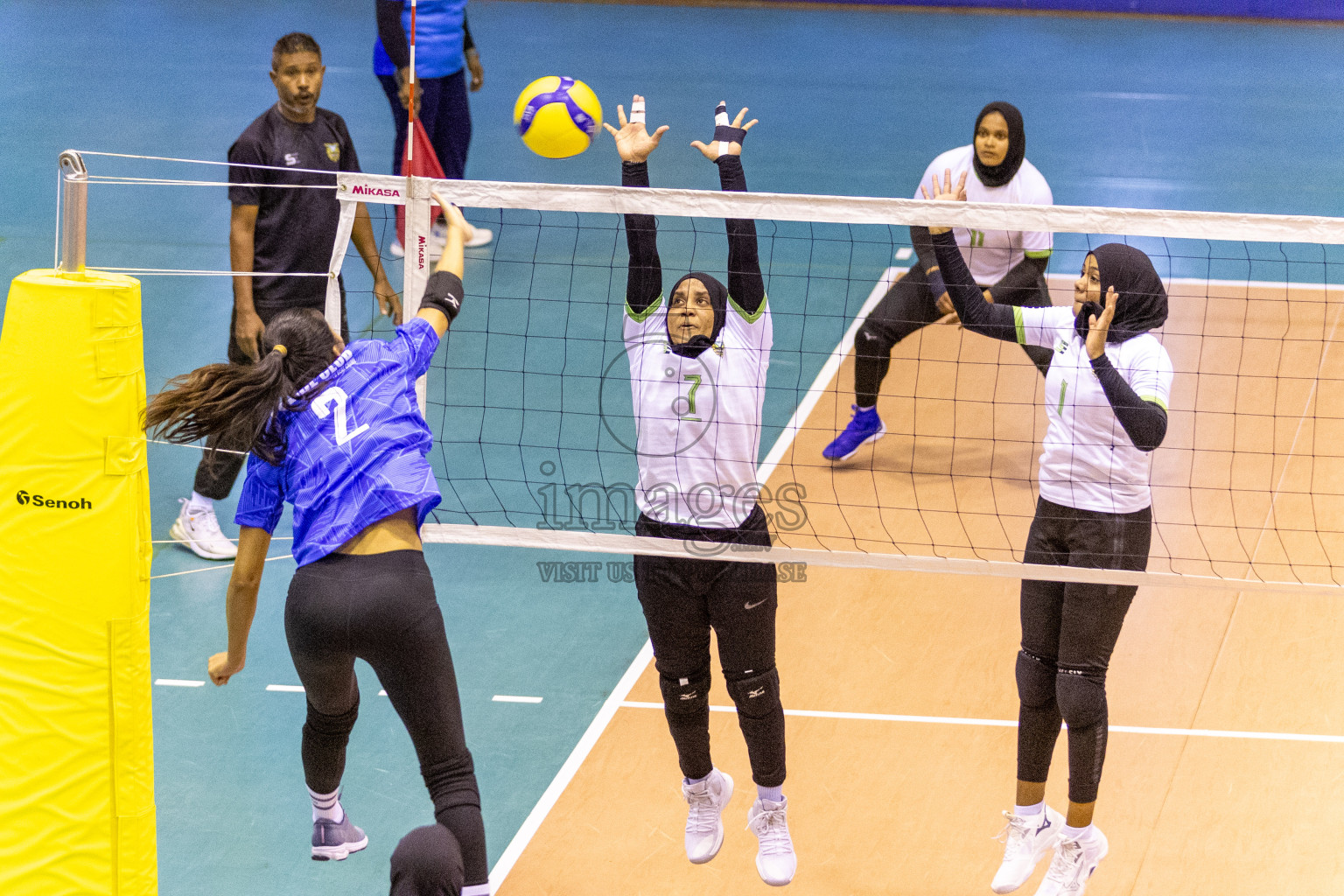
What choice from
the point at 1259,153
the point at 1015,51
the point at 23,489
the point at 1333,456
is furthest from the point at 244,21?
the point at 23,489

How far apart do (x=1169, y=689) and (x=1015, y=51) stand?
11728 millimetres

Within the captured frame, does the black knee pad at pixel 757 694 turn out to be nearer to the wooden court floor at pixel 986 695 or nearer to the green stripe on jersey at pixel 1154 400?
the wooden court floor at pixel 986 695

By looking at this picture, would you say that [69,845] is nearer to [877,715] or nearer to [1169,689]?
[877,715]

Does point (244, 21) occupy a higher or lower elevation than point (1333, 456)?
higher

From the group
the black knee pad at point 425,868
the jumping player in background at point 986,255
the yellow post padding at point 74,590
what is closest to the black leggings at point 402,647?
the yellow post padding at point 74,590

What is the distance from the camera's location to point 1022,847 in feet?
13.5

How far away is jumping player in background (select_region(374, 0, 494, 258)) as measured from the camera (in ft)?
27.7

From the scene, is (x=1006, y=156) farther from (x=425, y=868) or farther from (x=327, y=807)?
(x=425, y=868)

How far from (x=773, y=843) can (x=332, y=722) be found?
1.41 m

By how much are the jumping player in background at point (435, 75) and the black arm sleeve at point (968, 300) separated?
496 cm

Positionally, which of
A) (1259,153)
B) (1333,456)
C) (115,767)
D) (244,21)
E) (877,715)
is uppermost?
(244,21)

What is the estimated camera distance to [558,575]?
19.5 feet

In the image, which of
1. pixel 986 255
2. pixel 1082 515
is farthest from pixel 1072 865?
pixel 986 255

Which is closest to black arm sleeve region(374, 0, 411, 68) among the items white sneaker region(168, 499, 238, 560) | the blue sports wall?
white sneaker region(168, 499, 238, 560)
